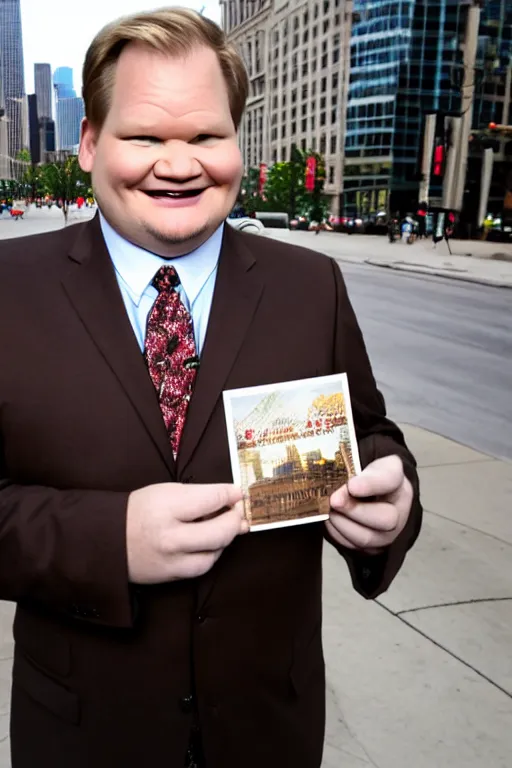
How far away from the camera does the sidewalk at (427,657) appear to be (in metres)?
2.85

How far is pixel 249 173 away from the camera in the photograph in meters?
86.1

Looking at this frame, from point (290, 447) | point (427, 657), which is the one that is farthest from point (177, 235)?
point (427, 657)

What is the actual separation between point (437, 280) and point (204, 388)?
2124 cm

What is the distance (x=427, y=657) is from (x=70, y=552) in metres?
2.58

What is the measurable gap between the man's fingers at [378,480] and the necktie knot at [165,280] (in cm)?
49

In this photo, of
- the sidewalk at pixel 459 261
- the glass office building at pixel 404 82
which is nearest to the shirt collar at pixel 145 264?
the sidewalk at pixel 459 261

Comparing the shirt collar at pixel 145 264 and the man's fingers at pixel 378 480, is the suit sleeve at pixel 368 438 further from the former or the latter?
the shirt collar at pixel 145 264

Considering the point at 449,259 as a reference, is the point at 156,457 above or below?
above

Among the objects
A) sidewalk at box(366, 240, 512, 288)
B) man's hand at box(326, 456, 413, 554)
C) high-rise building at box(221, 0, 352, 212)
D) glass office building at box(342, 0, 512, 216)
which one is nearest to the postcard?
man's hand at box(326, 456, 413, 554)

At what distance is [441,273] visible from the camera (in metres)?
23.1

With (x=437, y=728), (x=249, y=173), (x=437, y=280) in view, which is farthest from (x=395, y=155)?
(x=437, y=728)

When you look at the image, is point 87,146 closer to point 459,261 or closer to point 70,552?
point 70,552

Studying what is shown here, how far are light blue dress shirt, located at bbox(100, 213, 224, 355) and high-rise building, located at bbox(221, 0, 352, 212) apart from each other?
76.1 m

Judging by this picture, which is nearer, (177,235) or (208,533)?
(208,533)
